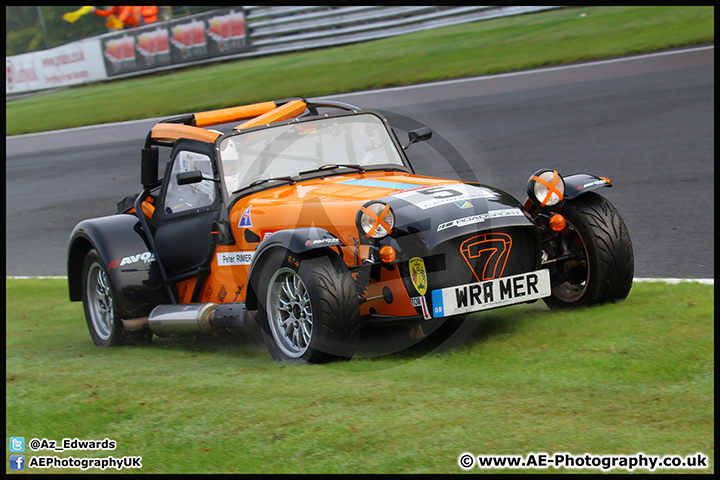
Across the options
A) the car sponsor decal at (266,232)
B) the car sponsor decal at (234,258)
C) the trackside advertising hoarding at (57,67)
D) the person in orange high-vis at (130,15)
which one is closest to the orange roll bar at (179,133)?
the car sponsor decal at (234,258)

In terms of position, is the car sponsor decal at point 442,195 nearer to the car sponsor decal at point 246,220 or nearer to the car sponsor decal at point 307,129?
the car sponsor decal at point 246,220

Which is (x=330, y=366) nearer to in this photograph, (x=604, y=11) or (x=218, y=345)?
(x=218, y=345)

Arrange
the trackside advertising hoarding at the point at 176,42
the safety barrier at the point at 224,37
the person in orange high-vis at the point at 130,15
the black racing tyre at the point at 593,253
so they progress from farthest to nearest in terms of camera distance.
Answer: the person in orange high-vis at the point at 130,15 < the trackside advertising hoarding at the point at 176,42 < the safety barrier at the point at 224,37 < the black racing tyre at the point at 593,253

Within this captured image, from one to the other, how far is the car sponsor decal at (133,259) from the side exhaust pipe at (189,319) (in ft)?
1.39

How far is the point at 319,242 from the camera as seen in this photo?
5.00 m

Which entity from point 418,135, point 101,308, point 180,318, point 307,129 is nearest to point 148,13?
point 101,308

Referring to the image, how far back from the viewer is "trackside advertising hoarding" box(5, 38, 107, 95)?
32.0 meters

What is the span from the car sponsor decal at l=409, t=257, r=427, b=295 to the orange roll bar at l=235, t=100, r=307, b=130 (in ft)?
6.51

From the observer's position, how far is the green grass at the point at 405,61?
18359mm

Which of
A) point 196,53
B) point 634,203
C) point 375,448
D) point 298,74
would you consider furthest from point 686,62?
point 196,53

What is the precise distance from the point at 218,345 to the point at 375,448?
3.07 metres

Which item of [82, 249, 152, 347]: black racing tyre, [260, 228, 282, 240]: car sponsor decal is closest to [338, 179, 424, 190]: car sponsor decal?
[260, 228, 282, 240]: car sponsor decal

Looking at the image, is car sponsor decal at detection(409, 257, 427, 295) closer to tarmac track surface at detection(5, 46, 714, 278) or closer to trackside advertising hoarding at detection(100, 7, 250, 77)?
tarmac track surface at detection(5, 46, 714, 278)

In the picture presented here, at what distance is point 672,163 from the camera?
10.6m
